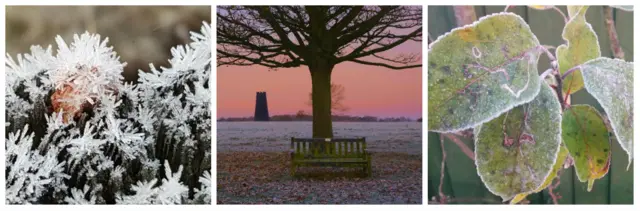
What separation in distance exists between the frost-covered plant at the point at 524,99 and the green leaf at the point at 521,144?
0.03ft

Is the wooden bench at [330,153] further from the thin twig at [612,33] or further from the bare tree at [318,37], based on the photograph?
the thin twig at [612,33]

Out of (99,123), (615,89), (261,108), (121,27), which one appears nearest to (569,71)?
(615,89)

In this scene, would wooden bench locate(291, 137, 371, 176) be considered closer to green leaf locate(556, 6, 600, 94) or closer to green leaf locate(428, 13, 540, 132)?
green leaf locate(428, 13, 540, 132)

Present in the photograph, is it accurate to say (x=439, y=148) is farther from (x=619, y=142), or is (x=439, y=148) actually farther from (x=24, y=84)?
(x=24, y=84)

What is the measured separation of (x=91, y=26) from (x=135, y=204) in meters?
1.80

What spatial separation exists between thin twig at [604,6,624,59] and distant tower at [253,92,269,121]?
3542mm

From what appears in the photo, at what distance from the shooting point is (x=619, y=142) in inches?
260

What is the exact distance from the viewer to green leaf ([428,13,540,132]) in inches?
253

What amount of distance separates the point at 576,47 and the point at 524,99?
0.76 m

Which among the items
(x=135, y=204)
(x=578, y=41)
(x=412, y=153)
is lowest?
(x=135, y=204)

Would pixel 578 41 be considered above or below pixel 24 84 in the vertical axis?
above

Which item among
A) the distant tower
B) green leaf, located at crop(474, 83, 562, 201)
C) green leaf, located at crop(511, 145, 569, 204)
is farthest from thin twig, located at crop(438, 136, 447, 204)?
the distant tower

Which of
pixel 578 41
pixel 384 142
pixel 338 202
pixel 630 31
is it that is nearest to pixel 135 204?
pixel 338 202

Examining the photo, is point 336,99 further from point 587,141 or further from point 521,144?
point 587,141
